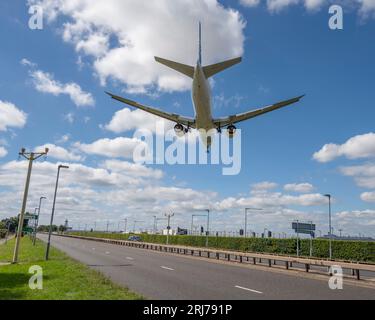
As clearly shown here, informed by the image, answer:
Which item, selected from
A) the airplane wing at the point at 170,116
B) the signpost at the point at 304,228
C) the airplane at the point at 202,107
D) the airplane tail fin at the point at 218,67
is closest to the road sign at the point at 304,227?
the signpost at the point at 304,228

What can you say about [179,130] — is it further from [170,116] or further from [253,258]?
[253,258]

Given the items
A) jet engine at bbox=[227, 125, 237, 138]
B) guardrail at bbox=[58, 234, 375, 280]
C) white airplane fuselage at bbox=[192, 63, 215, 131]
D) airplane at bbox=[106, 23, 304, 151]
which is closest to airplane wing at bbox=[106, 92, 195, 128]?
airplane at bbox=[106, 23, 304, 151]

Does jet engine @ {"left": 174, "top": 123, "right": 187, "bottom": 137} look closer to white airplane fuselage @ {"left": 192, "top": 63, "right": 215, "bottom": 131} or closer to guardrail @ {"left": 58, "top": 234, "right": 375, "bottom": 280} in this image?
white airplane fuselage @ {"left": 192, "top": 63, "right": 215, "bottom": 131}

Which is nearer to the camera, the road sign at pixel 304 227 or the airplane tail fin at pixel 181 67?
the airplane tail fin at pixel 181 67

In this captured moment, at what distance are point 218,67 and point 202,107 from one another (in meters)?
2.46

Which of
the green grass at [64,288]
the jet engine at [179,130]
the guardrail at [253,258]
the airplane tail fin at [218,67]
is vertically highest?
the airplane tail fin at [218,67]

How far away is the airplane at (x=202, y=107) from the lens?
71.2 ft

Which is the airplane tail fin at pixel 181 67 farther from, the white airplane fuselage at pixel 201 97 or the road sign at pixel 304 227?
the road sign at pixel 304 227

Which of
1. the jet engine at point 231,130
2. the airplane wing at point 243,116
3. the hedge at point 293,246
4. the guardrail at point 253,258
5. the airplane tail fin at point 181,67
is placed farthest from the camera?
the hedge at point 293,246

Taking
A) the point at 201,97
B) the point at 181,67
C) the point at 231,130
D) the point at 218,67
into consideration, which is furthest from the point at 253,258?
the point at 181,67

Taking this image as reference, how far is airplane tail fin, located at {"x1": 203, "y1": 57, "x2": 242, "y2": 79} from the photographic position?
21672 millimetres

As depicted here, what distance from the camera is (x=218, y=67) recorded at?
73.0 ft
